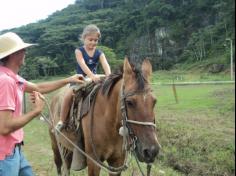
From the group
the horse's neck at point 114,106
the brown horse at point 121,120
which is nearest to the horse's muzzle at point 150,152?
the brown horse at point 121,120

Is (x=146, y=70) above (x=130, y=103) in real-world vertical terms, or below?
above

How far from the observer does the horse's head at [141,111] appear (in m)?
3.63

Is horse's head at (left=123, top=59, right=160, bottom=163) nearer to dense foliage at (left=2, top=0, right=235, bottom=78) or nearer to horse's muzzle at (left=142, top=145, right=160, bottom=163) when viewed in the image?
horse's muzzle at (left=142, top=145, right=160, bottom=163)

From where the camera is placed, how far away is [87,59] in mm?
5703

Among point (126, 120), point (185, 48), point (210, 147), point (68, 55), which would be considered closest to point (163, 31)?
point (185, 48)

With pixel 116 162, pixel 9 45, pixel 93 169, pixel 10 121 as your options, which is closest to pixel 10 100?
pixel 10 121

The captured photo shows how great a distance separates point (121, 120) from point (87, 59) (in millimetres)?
1713

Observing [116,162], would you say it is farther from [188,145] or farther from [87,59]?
[188,145]

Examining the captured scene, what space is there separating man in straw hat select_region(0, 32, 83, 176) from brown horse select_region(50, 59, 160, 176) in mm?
965

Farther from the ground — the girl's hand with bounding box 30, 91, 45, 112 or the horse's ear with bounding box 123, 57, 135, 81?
the horse's ear with bounding box 123, 57, 135, 81

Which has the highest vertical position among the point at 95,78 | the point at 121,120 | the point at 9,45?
the point at 9,45

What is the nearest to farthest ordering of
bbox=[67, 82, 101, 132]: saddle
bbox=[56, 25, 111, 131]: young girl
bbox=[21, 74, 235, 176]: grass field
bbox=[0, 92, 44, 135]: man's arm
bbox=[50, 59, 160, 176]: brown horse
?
bbox=[0, 92, 44, 135]: man's arm → bbox=[50, 59, 160, 176]: brown horse → bbox=[67, 82, 101, 132]: saddle → bbox=[56, 25, 111, 131]: young girl → bbox=[21, 74, 235, 176]: grass field

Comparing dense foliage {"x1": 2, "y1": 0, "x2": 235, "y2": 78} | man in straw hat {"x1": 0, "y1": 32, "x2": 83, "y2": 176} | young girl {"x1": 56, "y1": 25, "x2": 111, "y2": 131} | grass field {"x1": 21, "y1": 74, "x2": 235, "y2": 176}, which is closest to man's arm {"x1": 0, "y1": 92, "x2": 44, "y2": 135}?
man in straw hat {"x1": 0, "y1": 32, "x2": 83, "y2": 176}

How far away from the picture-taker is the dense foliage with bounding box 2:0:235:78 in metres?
67.4
